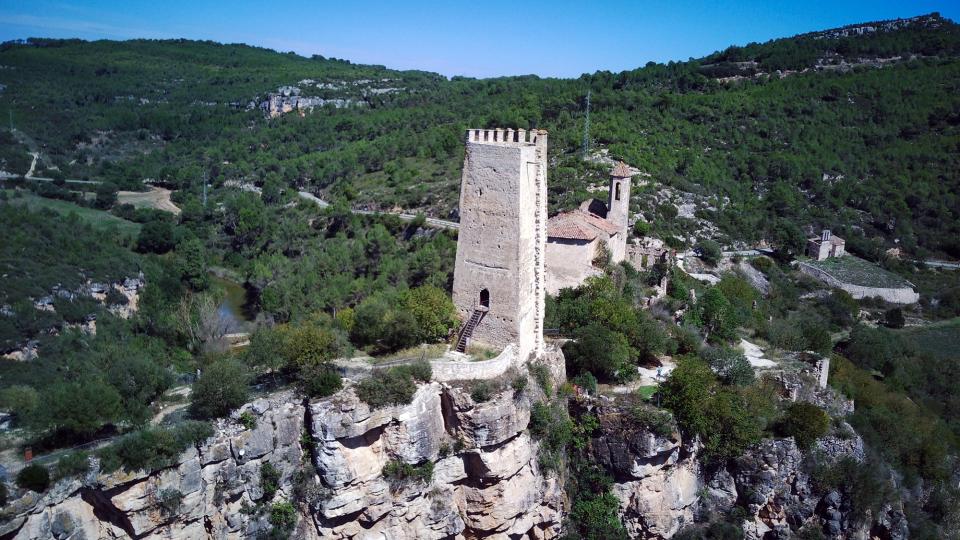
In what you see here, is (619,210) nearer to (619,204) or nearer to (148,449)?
(619,204)

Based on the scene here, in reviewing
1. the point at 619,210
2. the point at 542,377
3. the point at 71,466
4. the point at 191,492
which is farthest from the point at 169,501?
the point at 619,210

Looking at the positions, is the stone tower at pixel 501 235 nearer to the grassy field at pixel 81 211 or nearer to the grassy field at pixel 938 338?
the grassy field at pixel 938 338

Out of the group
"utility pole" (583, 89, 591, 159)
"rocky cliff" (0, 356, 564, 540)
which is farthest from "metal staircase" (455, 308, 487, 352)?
"utility pole" (583, 89, 591, 159)

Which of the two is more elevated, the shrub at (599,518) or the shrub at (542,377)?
the shrub at (542,377)

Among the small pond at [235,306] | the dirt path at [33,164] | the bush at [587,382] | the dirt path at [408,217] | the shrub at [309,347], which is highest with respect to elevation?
the dirt path at [33,164]

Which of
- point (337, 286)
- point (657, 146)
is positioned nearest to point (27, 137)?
point (337, 286)

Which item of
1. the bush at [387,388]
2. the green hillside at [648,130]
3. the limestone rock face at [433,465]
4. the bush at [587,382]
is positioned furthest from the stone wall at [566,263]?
the bush at [387,388]
